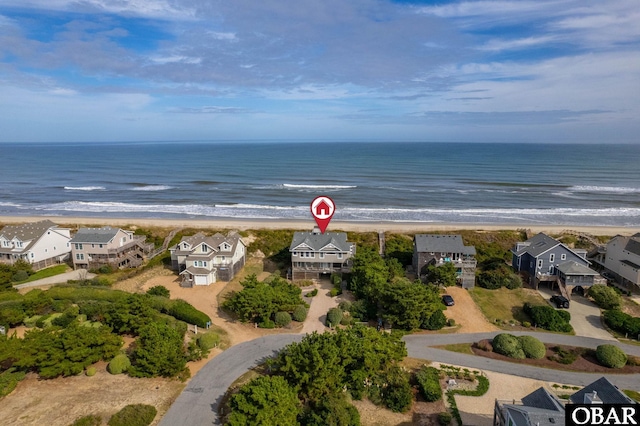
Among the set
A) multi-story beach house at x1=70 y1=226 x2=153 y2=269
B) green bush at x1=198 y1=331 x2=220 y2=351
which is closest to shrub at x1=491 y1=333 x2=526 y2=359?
green bush at x1=198 y1=331 x2=220 y2=351

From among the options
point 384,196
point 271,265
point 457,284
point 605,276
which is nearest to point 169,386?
point 271,265

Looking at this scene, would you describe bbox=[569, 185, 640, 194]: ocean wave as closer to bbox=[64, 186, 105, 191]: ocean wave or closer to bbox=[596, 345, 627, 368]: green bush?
bbox=[596, 345, 627, 368]: green bush

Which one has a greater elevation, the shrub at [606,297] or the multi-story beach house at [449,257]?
the multi-story beach house at [449,257]

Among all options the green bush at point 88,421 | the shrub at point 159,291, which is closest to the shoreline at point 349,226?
the shrub at point 159,291

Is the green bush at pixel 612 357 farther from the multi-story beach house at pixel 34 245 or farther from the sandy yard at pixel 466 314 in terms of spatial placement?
the multi-story beach house at pixel 34 245

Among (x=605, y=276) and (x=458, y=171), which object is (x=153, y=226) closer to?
(x=605, y=276)

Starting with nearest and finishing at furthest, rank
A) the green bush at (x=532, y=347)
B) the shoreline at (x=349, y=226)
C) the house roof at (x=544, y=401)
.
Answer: the house roof at (x=544, y=401) < the green bush at (x=532, y=347) < the shoreline at (x=349, y=226)
